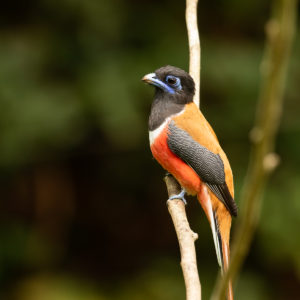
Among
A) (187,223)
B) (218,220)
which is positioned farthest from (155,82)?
(187,223)

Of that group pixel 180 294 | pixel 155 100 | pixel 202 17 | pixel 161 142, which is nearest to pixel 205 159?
pixel 161 142

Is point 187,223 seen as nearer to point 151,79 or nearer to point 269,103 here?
point 151,79

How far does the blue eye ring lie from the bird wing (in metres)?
0.33

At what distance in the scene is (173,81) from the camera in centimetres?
413

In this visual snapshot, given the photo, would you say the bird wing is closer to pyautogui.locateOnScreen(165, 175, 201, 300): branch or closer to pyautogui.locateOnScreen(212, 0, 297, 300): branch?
pyautogui.locateOnScreen(165, 175, 201, 300): branch

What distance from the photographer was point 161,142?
158 inches

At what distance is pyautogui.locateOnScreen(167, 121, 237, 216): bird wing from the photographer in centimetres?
390

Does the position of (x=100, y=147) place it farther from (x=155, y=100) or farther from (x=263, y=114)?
(x=263, y=114)

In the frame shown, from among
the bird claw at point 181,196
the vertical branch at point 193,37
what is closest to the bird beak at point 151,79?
the vertical branch at point 193,37

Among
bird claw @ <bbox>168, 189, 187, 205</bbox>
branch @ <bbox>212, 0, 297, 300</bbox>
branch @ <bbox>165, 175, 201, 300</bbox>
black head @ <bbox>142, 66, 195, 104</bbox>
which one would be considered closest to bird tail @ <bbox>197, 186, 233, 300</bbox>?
bird claw @ <bbox>168, 189, 187, 205</bbox>

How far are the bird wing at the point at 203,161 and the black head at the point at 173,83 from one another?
26cm

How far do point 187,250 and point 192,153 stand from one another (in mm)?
1326

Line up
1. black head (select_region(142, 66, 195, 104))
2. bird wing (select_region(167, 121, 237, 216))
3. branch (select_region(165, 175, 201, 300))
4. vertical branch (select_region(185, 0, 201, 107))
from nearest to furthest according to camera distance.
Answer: branch (select_region(165, 175, 201, 300)), vertical branch (select_region(185, 0, 201, 107)), bird wing (select_region(167, 121, 237, 216)), black head (select_region(142, 66, 195, 104))

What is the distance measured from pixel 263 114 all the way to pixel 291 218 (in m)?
4.77
